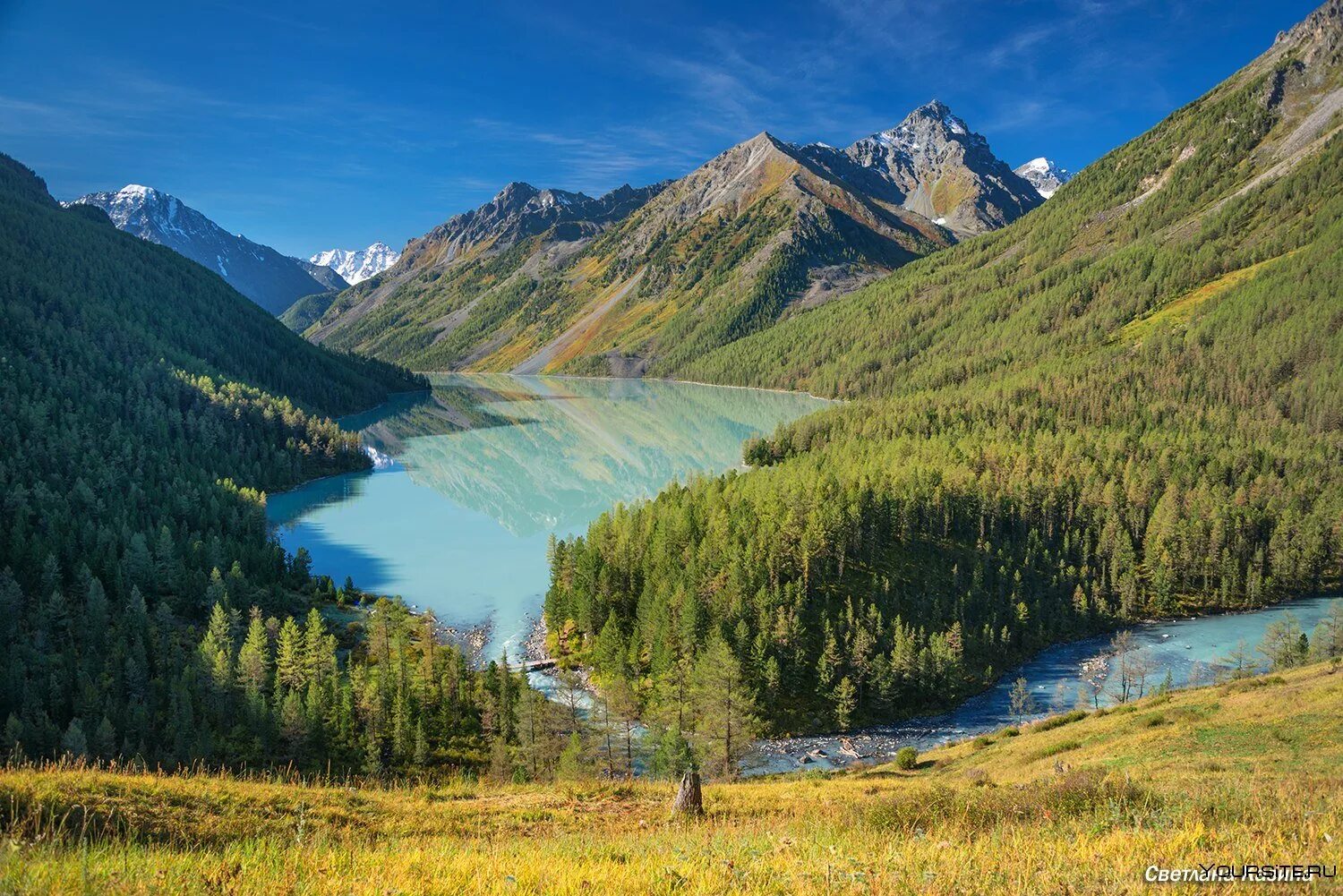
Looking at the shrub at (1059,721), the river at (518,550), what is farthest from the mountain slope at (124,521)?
the shrub at (1059,721)

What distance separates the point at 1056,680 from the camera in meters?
73.9

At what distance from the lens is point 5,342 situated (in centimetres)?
15150

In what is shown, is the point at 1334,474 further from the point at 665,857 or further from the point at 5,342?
the point at 5,342

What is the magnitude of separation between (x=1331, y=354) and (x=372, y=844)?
244 m

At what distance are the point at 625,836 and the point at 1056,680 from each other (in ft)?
232

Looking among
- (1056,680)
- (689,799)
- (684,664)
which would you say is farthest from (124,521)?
(1056,680)

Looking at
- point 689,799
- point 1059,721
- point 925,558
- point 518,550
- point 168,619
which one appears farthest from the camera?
point 518,550

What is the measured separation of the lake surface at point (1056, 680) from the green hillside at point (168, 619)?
26.4 metres

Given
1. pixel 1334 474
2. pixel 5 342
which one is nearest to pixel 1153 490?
pixel 1334 474

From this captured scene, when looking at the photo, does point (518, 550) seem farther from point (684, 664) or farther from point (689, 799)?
point (689, 799)

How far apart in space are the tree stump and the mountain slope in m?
43.6

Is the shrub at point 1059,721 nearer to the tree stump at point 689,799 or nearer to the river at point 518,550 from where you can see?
the river at point 518,550

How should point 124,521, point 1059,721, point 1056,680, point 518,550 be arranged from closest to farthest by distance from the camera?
1. point 1059,721
2. point 1056,680
3. point 124,521
4. point 518,550

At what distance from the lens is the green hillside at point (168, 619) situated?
53500 millimetres
